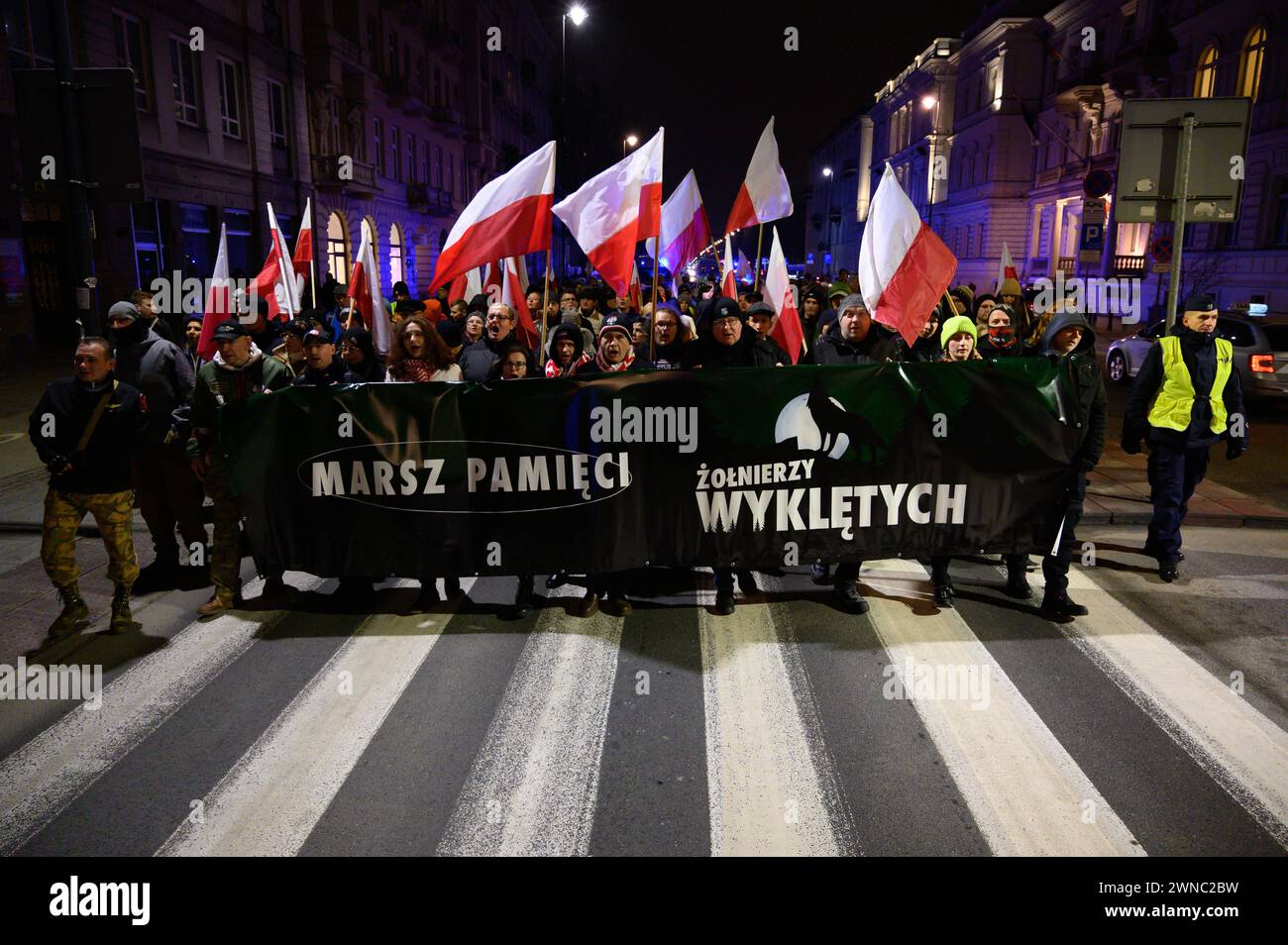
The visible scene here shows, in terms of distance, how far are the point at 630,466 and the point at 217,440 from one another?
2.85 meters

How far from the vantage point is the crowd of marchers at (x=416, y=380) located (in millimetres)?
5699

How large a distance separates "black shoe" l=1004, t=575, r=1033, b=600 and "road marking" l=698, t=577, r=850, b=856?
191 cm

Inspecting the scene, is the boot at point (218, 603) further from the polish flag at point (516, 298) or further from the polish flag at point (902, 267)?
the polish flag at point (902, 267)

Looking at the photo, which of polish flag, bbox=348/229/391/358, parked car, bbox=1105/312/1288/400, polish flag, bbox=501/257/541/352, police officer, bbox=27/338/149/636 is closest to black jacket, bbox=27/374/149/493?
police officer, bbox=27/338/149/636

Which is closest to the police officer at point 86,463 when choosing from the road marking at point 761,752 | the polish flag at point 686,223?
the road marking at point 761,752

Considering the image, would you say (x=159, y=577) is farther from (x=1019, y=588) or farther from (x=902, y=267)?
(x=1019, y=588)

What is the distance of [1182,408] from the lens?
22.2 feet

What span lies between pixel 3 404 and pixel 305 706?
12.6 m

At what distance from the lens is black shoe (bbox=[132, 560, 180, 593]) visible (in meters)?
6.69

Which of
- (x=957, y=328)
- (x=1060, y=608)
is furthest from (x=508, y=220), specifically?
(x=1060, y=608)

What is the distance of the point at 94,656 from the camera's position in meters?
5.46

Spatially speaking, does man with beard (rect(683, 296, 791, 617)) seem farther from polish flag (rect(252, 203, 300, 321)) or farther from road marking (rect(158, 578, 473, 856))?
polish flag (rect(252, 203, 300, 321))
